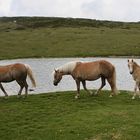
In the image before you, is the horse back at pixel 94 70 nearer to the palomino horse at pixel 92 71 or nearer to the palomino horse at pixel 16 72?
the palomino horse at pixel 92 71

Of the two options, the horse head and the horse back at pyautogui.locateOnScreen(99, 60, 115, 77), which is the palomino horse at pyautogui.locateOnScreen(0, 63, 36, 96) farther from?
the horse back at pyautogui.locateOnScreen(99, 60, 115, 77)

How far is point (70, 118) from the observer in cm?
1655

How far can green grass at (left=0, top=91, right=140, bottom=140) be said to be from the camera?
14.5 meters

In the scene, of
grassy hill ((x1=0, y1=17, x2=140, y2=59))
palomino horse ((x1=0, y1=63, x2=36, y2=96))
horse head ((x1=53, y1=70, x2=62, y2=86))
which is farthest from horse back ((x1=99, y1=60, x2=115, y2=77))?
grassy hill ((x1=0, y1=17, x2=140, y2=59))

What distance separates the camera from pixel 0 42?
75.5 meters

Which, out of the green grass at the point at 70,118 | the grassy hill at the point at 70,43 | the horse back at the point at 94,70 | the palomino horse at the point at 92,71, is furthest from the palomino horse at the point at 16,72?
the grassy hill at the point at 70,43

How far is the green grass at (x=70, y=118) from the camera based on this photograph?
570 inches

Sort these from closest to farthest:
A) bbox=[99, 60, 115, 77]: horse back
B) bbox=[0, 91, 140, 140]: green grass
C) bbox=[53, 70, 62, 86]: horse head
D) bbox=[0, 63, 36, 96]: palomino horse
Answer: bbox=[0, 91, 140, 140]: green grass
bbox=[99, 60, 115, 77]: horse back
bbox=[0, 63, 36, 96]: palomino horse
bbox=[53, 70, 62, 86]: horse head

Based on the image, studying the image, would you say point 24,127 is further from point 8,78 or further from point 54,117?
point 8,78

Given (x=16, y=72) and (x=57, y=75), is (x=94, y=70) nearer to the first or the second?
(x=57, y=75)

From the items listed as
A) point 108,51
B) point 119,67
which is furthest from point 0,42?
point 119,67

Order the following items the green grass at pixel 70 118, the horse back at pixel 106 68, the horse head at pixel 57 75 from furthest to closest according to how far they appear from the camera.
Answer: the horse head at pixel 57 75
the horse back at pixel 106 68
the green grass at pixel 70 118

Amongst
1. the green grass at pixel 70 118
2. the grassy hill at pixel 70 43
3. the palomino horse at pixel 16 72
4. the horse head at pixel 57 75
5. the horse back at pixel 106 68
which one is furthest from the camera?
the grassy hill at pixel 70 43

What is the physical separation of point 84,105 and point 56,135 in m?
4.72
